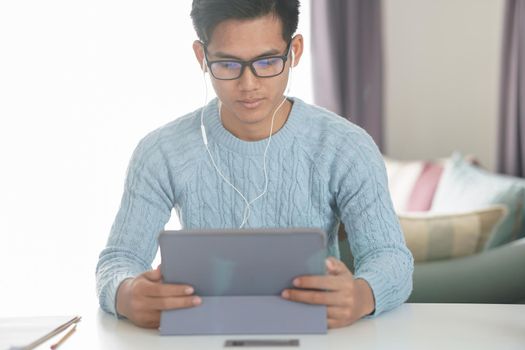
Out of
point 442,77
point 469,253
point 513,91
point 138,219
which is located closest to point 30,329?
point 138,219

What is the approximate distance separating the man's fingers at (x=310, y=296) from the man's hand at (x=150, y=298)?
155 millimetres

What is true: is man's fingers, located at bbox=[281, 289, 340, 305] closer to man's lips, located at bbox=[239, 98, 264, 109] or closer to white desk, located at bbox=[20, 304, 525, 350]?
white desk, located at bbox=[20, 304, 525, 350]

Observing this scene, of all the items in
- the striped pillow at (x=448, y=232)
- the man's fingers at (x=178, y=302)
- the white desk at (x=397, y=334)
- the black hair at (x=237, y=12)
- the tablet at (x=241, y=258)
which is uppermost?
the black hair at (x=237, y=12)

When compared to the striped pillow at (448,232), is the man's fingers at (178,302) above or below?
above

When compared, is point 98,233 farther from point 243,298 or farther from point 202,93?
point 243,298

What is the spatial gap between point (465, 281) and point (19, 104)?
2.03 meters

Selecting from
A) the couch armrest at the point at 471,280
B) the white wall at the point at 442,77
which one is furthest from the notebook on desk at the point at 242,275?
the white wall at the point at 442,77

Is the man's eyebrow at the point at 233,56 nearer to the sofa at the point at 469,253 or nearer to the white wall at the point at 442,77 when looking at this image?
the sofa at the point at 469,253

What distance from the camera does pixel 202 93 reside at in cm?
393

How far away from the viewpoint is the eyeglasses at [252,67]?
1.77 meters

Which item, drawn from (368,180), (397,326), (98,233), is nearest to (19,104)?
(98,233)

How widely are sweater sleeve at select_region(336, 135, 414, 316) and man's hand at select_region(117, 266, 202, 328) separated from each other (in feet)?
1.21

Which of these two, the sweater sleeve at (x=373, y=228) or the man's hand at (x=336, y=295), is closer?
the man's hand at (x=336, y=295)

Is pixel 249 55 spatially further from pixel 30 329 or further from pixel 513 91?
pixel 513 91
